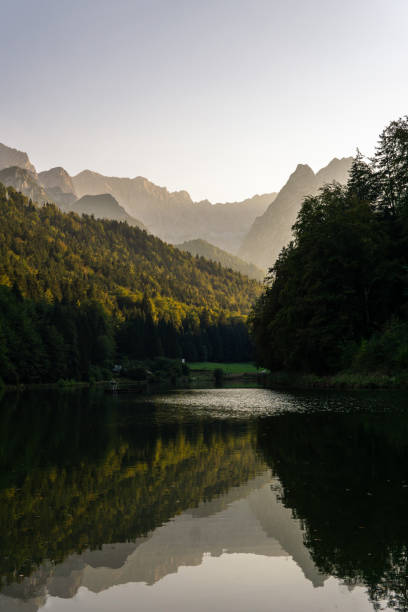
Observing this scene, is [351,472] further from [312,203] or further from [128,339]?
[128,339]

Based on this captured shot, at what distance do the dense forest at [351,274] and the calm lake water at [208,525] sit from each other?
4067 cm

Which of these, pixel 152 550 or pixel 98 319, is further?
pixel 98 319

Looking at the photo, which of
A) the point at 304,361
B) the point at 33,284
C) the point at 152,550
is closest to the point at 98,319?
the point at 33,284

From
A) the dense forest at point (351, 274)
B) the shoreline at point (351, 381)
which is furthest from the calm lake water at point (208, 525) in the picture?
the dense forest at point (351, 274)

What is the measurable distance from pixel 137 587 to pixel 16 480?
28.5ft

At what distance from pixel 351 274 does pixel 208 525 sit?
5561 cm

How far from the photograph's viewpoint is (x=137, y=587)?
8094 mm

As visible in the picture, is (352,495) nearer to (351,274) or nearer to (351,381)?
(351,381)

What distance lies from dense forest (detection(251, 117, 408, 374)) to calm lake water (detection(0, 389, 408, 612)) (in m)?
40.7

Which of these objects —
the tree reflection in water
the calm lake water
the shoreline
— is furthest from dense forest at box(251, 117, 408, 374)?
the calm lake water

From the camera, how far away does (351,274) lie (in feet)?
210

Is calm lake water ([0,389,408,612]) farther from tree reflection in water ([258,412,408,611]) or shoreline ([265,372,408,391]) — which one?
shoreline ([265,372,408,391])

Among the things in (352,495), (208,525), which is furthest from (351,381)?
(208,525)

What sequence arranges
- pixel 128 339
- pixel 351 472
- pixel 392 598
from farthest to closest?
pixel 128 339, pixel 351 472, pixel 392 598
